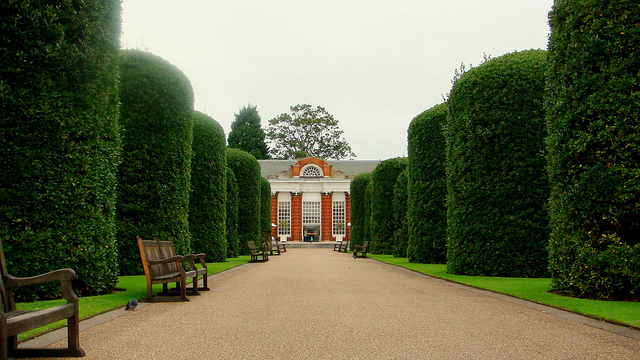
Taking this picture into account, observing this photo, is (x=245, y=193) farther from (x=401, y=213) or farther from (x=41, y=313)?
(x=41, y=313)

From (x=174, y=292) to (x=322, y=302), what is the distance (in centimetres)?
263

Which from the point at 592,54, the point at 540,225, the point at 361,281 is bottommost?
the point at 361,281

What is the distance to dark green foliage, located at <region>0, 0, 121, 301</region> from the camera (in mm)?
6973

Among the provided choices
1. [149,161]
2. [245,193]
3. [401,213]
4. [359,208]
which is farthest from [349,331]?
[359,208]

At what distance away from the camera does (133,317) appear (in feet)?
20.5

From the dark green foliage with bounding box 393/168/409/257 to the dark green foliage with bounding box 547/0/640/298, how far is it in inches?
517

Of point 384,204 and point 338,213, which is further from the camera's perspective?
point 338,213

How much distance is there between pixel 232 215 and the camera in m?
21.6

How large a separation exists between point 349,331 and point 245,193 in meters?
19.2

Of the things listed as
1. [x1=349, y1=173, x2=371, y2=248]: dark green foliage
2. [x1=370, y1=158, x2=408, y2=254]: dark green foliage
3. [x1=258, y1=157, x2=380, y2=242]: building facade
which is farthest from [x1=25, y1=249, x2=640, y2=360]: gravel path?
[x1=258, y1=157, x2=380, y2=242]: building facade

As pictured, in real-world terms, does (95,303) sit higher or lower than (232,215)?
lower

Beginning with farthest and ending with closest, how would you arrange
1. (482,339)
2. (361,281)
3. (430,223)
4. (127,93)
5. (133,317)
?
(430,223)
(127,93)
(361,281)
(133,317)
(482,339)

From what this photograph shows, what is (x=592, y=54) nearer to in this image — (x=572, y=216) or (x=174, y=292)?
(x=572, y=216)

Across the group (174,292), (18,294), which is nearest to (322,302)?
(174,292)
